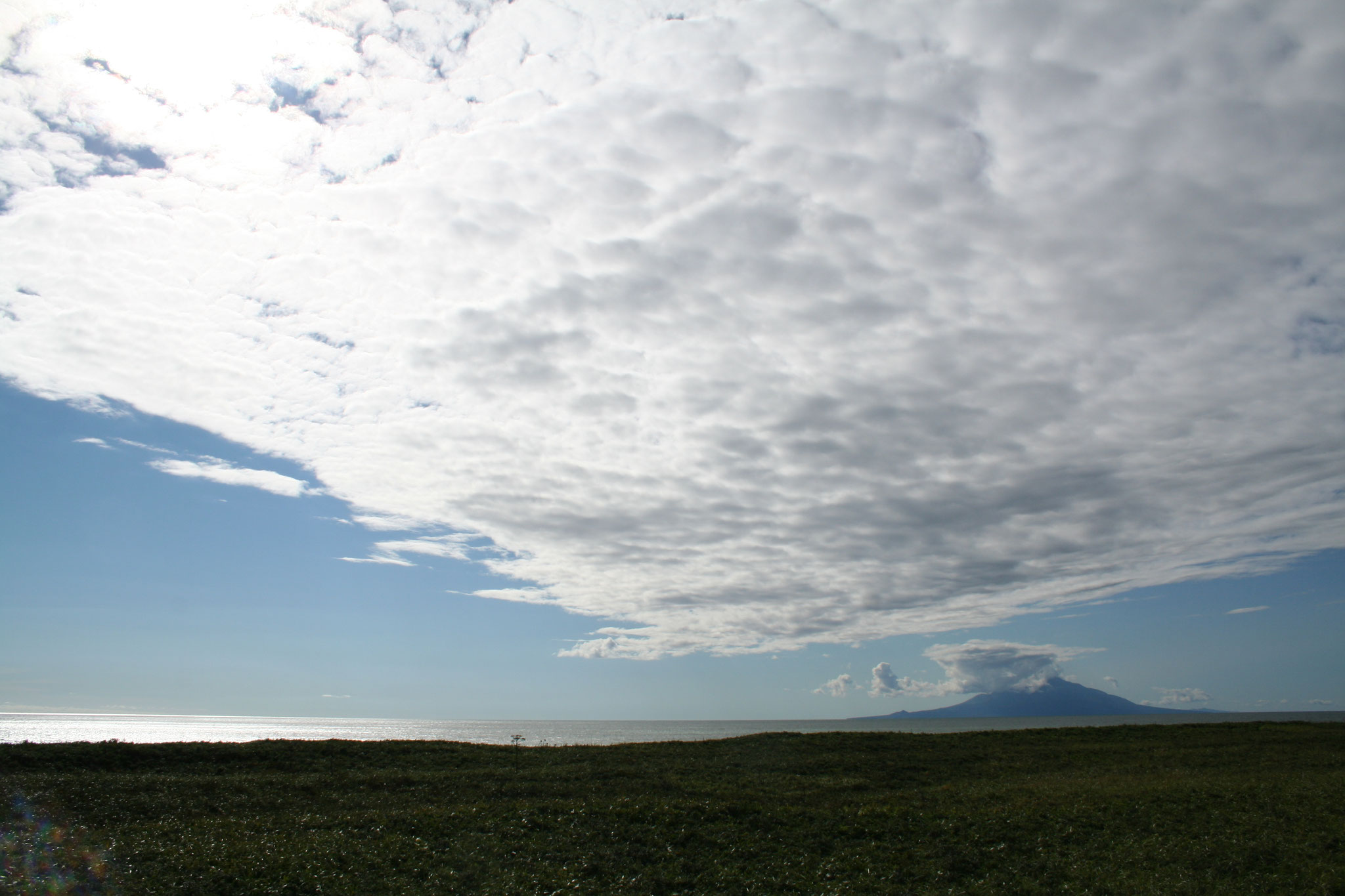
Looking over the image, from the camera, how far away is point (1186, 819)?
24297mm

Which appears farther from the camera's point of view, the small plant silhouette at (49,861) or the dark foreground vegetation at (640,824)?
the dark foreground vegetation at (640,824)

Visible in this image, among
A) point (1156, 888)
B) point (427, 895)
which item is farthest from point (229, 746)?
point (1156, 888)

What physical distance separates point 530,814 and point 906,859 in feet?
41.2

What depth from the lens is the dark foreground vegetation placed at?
1888 cm

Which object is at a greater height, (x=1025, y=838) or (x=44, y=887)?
(x=44, y=887)

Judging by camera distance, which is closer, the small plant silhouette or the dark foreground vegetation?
the small plant silhouette

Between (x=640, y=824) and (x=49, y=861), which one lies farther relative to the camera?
(x=640, y=824)

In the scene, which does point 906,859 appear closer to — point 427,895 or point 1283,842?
point 1283,842

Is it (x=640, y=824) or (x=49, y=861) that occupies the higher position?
(x=49, y=861)

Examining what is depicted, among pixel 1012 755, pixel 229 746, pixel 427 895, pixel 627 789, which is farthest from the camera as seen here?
pixel 1012 755

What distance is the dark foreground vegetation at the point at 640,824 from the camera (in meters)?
18.9

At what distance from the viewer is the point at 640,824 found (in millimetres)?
23797

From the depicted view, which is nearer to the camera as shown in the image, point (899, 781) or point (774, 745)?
point (899, 781)

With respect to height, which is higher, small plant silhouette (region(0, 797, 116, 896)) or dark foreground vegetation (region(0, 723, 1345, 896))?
small plant silhouette (region(0, 797, 116, 896))
